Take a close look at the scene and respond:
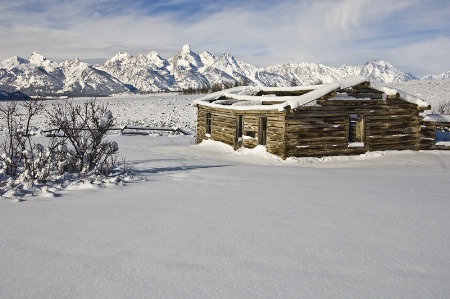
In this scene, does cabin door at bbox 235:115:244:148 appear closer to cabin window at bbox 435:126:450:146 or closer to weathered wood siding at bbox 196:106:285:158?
weathered wood siding at bbox 196:106:285:158

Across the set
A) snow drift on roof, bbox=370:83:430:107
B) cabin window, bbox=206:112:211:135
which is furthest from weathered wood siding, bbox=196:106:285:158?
snow drift on roof, bbox=370:83:430:107

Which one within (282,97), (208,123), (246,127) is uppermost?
(282,97)

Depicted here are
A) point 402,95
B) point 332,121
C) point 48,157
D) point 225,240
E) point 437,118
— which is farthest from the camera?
point 437,118

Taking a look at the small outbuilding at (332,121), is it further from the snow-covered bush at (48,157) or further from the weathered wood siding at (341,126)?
the snow-covered bush at (48,157)

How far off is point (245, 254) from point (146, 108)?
41.1 m

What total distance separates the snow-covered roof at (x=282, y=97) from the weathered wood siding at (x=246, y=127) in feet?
1.33

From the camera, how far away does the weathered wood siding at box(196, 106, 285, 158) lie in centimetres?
1491

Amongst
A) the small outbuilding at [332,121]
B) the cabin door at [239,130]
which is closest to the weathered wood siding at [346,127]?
the small outbuilding at [332,121]

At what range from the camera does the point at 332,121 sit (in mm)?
15406

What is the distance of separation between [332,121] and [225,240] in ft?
39.9

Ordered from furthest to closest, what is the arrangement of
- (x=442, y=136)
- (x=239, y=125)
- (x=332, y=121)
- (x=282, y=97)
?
(x=442, y=136), (x=239, y=125), (x=282, y=97), (x=332, y=121)

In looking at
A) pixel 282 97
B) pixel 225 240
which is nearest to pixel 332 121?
pixel 282 97

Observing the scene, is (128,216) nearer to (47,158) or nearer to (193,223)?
(193,223)

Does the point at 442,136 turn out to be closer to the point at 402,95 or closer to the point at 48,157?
the point at 402,95
